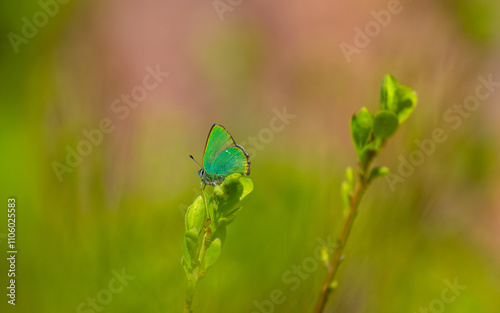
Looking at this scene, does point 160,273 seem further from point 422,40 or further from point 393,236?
point 422,40

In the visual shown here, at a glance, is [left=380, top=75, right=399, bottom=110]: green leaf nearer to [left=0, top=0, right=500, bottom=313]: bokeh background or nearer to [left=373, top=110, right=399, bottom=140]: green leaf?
[left=373, top=110, right=399, bottom=140]: green leaf

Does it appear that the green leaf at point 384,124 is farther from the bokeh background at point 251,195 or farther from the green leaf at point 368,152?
the bokeh background at point 251,195

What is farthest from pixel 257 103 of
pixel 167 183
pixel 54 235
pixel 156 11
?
pixel 156 11

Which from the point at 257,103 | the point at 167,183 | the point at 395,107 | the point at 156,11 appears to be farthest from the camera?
the point at 156,11

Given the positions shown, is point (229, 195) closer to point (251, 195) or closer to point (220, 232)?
point (220, 232)

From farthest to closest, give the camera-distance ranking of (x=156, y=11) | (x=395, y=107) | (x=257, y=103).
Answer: (x=156, y=11)
(x=257, y=103)
(x=395, y=107)

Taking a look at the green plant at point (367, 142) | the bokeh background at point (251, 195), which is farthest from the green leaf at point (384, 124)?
the bokeh background at point (251, 195)
